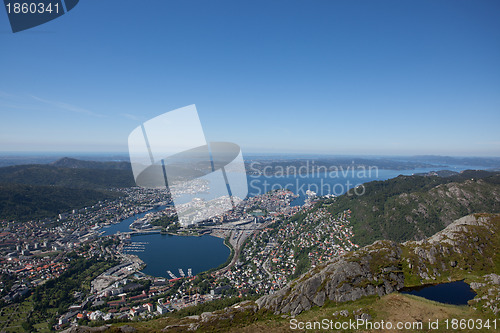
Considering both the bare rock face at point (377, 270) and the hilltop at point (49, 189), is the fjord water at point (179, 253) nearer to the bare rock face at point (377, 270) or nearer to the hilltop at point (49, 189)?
the bare rock face at point (377, 270)

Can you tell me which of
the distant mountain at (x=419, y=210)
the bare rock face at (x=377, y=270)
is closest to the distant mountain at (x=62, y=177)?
the distant mountain at (x=419, y=210)

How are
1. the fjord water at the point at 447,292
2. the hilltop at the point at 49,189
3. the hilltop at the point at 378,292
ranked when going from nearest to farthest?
the hilltop at the point at 378,292, the fjord water at the point at 447,292, the hilltop at the point at 49,189

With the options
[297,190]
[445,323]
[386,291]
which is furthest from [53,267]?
[297,190]

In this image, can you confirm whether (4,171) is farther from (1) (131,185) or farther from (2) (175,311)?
(2) (175,311)

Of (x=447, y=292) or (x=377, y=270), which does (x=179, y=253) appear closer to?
(x=377, y=270)

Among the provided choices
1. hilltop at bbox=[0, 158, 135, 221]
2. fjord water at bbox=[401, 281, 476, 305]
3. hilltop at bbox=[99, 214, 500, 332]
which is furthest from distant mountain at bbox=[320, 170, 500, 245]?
hilltop at bbox=[0, 158, 135, 221]

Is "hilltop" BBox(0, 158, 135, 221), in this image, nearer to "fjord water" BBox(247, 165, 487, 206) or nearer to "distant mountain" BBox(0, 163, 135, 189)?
"distant mountain" BBox(0, 163, 135, 189)
